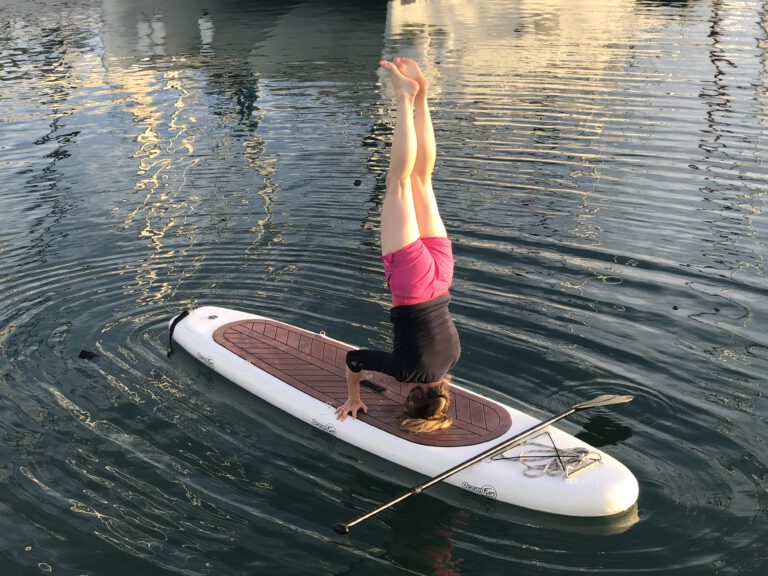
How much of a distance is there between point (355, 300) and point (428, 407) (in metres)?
3.72

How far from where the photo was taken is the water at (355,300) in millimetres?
7781

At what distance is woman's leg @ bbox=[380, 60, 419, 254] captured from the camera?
833 centimetres

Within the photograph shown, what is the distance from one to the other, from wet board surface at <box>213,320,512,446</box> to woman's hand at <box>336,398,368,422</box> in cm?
8

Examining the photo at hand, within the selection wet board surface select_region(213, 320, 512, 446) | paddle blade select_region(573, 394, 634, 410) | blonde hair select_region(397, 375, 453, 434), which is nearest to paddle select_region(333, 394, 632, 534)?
paddle blade select_region(573, 394, 634, 410)

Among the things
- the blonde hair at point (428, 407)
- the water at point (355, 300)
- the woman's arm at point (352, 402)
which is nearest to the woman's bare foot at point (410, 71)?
the blonde hair at point (428, 407)

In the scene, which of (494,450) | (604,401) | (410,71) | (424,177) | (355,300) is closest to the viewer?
(494,450)

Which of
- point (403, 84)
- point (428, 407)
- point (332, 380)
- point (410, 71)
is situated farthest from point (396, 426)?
point (410, 71)

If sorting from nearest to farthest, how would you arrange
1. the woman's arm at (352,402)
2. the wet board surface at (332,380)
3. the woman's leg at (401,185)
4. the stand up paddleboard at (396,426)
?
the stand up paddleboard at (396,426) → the woman's leg at (401,185) → the wet board surface at (332,380) → the woman's arm at (352,402)

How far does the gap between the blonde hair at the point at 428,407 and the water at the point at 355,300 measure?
0.52 m

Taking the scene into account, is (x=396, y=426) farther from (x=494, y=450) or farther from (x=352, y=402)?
(x=494, y=450)

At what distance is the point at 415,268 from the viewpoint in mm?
8422

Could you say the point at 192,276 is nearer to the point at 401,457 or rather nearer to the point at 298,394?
the point at 298,394

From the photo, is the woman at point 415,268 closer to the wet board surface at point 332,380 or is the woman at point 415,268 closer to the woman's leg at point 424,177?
the woman's leg at point 424,177

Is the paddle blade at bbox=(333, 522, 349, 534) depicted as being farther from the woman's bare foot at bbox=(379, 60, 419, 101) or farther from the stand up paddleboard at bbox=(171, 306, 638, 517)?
the woman's bare foot at bbox=(379, 60, 419, 101)
